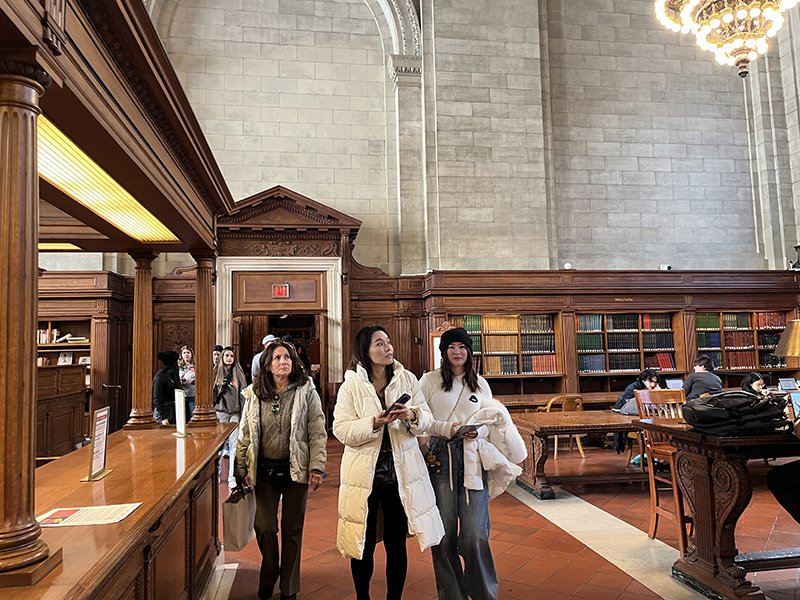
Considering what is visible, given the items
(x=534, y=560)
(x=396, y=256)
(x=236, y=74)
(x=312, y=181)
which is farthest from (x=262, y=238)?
(x=534, y=560)

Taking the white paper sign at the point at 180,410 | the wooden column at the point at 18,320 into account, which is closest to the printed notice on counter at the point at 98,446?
the white paper sign at the point at 180,410

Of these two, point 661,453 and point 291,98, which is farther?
point 291,98

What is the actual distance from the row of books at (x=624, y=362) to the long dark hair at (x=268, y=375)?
24.1ft

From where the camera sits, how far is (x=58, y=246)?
4.40 m

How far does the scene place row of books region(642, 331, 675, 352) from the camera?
9547mm

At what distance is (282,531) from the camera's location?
3.12 meters

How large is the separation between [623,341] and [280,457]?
25.3 feet

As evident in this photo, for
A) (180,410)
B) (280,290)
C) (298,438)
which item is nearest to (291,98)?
(280,290)

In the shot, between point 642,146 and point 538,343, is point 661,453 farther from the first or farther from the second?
point 642,146

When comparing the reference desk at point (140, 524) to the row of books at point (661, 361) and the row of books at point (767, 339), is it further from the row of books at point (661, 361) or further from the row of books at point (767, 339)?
the row of books at point (767, 339)

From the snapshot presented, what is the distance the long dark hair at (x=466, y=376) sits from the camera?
2.86 metres

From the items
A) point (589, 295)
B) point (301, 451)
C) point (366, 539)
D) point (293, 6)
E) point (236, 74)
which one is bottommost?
point (366, 539)

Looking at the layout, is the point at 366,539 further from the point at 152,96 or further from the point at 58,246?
the point at 58,246

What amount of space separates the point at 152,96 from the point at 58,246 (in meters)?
2.71
